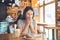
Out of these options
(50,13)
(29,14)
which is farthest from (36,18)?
(50,13)

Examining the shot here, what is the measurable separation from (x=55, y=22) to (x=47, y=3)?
37cm

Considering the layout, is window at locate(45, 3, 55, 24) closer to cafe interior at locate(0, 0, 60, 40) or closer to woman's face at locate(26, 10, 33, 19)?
cafe interior at locate(0, 0, 60, 40)

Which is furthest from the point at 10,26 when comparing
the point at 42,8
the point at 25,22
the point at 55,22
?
the point at 55,22

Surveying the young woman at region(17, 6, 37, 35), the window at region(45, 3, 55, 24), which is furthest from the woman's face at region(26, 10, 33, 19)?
the window at region(45, 3, 55, 24)

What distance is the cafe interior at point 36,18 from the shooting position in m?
2.36

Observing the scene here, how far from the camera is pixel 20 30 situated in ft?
7.82

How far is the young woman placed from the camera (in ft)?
7.86

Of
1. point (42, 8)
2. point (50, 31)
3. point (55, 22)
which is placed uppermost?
point (42, 8)

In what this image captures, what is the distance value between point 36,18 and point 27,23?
183mm

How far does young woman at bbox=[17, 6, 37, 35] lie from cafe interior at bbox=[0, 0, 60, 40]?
5 centimetres

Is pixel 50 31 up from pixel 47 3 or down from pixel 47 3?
down

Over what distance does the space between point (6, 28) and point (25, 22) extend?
13.7 inches

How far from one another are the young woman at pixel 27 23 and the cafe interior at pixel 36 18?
0.05 m

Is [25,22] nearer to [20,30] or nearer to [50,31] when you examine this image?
[20,30]
